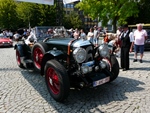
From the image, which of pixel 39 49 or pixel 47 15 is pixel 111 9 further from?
pixel 47 15

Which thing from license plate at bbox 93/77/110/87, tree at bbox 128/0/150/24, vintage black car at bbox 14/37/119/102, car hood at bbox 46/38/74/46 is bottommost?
license plate at bbox 93/77/110/87

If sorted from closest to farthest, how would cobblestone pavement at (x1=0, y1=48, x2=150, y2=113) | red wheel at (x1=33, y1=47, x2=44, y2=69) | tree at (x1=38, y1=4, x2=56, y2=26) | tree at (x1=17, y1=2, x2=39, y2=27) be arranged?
cobblestone pavement at (x1=0, y1=48, x2=150, y2=113) → red wheel at (x1=33, y1=47, x2=44, y2=69) → tree at (x1=38, y1=4, x2=56, y2=26) → tree at (x1=17, y1=2, x2=39, y2=27)

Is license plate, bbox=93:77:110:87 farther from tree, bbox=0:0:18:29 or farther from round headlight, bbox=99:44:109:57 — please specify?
tree, bbox=0:0:18:29

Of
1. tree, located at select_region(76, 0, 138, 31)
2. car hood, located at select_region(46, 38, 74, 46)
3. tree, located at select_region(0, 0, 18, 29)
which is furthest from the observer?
tree, located at select_region(0, 0, 18, 29)

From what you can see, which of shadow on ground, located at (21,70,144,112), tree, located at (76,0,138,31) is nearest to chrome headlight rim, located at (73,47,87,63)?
shadow on ground, located at (21,70,144,112)

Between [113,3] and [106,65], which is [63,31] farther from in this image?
[113,3]

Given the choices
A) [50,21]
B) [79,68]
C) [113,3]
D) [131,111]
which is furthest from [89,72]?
[50,21]

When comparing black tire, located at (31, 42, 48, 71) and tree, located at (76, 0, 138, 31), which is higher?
tree, located at (76, 0, 138, 31)

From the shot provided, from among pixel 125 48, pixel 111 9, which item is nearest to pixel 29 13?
pixel 111 9

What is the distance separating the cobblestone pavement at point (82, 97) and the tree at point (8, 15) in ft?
119

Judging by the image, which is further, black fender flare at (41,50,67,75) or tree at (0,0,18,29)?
tree at (0,0,18,29)

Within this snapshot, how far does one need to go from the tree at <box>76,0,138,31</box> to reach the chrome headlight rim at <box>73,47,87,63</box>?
62.8ft

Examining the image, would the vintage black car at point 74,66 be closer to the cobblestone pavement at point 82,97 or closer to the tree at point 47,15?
the cobblestone pavement at point 82,97

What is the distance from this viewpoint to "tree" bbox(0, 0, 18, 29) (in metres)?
40.3
